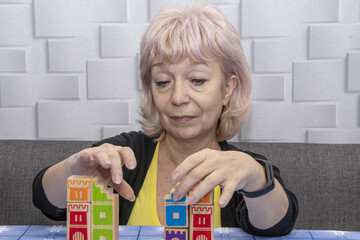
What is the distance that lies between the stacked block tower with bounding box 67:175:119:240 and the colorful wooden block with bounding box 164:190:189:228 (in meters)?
0.10

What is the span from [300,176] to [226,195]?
87cm

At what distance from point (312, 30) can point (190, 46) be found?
0.79m

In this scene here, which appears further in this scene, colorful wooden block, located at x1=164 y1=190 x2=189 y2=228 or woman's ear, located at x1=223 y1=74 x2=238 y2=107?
woman's ear, located at x1=223 y1=74 x2=238 y2=107

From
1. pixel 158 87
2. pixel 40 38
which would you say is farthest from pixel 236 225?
pixel 40 38

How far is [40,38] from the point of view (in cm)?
189

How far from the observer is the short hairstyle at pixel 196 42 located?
1.21 metres

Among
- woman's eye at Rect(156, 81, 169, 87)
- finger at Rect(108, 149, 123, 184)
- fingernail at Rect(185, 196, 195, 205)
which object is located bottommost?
fingernail at Rect(185, 196, 195, 205)

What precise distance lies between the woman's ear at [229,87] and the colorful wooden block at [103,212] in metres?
0.63

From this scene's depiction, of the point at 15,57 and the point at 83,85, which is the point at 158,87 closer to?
→ the point at 83,85

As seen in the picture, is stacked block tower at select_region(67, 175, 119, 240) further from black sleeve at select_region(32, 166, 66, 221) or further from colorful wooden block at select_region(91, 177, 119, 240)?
black sleeve at select_region(32, 166, 66, 221)

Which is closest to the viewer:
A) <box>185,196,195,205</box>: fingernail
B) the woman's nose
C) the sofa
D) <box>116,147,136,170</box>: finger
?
<box>185,196,195,205</box>: fingernail

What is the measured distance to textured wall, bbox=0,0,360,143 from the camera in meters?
1.80

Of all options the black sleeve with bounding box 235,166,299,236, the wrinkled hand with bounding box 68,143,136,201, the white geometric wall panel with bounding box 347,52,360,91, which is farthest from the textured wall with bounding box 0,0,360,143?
the wrinkled hand with bounding box 68,143,136,201

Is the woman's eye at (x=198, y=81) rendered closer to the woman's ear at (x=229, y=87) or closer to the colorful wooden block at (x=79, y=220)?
the woman's ear at (x=229, y=87)
